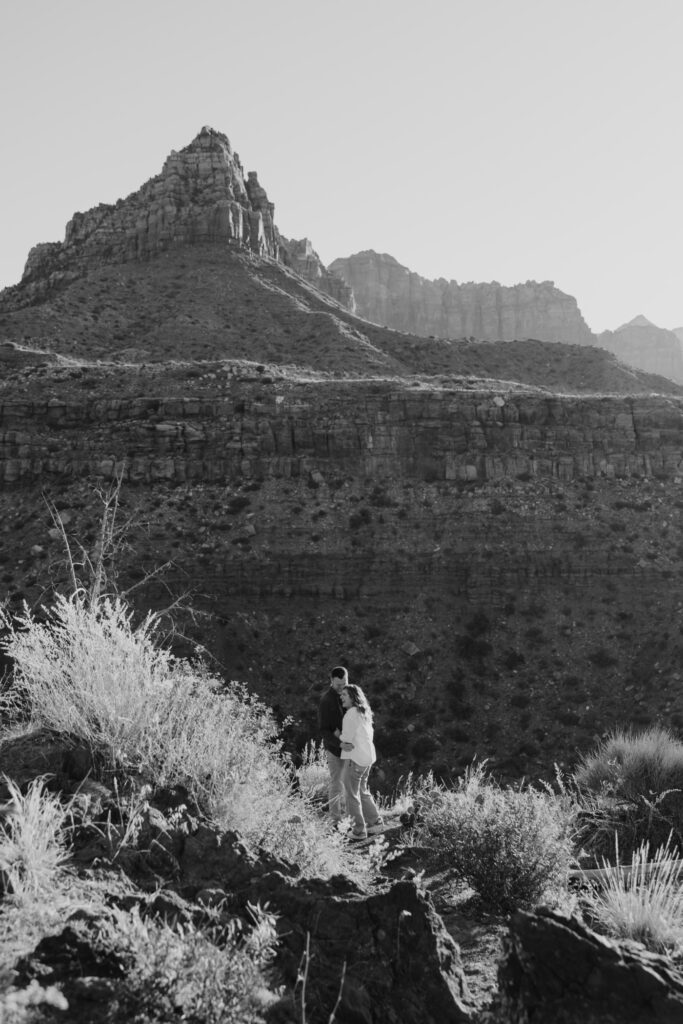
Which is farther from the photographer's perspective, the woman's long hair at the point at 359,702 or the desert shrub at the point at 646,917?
the woman's long hair at the point at 359,702

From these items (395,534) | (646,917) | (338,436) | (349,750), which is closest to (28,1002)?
(646,917)

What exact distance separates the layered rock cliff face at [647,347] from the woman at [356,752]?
17842 cm

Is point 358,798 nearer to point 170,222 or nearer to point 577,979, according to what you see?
point 577,979

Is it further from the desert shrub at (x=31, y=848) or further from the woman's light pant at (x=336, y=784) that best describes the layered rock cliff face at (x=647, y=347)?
the desert shrub at (x=31, y=848)

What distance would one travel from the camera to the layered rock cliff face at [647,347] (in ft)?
584

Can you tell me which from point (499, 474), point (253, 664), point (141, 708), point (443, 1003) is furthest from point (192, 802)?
point (499, 474)

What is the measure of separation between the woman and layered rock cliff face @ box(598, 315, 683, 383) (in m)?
178

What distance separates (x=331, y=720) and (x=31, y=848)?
5724 millimetres

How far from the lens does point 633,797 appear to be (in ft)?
30.9

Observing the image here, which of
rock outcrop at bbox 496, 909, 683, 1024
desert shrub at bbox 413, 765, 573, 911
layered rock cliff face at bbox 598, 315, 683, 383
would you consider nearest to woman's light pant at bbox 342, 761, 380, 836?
desert shrub at bbox 413, 765, 573, 911

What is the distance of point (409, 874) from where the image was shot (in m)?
5.64

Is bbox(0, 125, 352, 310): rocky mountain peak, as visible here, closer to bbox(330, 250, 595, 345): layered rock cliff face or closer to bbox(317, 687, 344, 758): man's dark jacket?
bbox(330, 250, 595, 345): layered rock cliff face

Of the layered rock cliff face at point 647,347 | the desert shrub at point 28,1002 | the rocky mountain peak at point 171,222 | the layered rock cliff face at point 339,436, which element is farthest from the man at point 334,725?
the layered rock cliff face at point 647,347

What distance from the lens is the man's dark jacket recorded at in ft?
31.3
